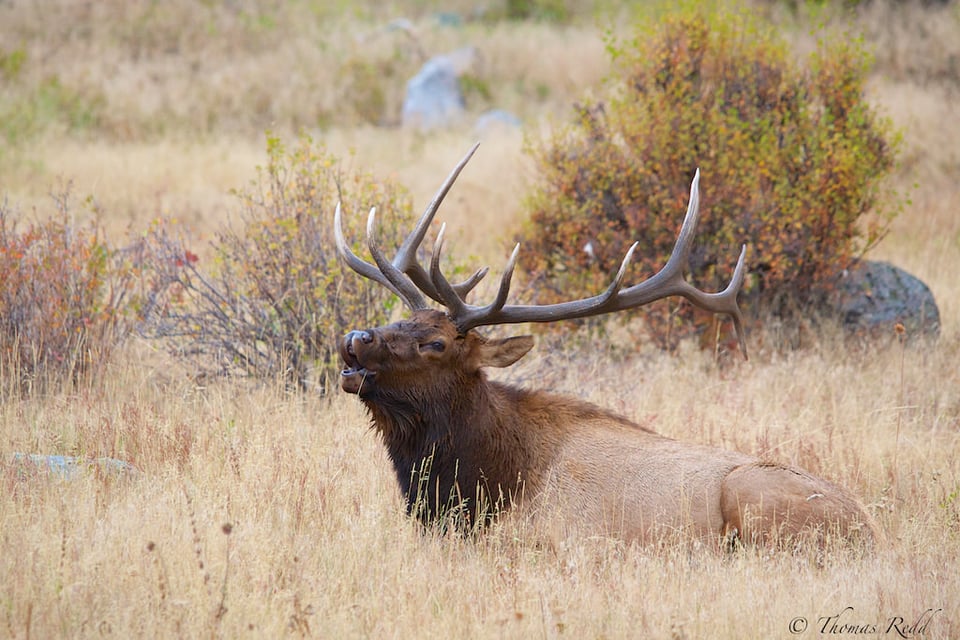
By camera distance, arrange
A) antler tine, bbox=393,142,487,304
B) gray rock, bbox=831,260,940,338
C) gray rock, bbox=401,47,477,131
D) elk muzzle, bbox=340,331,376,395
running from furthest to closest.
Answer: gray rock, bbox=401,47,477,131 < gray rock, bbox=831,260,940,338 < antler tine, bbox=393,142,487,304 < elk muzzle, bbox=340,331,376,395

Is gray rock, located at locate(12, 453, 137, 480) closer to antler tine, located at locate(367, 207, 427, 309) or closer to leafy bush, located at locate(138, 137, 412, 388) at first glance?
antler tine, located at locate(367, 207, 427, 309)

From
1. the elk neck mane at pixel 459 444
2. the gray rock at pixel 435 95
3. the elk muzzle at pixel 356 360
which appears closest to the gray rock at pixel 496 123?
the gray rock at pixel 435 95

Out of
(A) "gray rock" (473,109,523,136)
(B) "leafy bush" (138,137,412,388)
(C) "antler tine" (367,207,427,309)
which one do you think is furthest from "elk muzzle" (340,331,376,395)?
(A) "gray rock" (473,109,523,136)

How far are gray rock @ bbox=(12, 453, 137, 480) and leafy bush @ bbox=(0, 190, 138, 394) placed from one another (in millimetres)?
1450

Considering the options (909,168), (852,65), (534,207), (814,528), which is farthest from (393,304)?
A: (909,168)

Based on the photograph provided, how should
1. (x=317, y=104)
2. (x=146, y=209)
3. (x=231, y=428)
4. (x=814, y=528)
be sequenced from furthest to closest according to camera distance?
1. (x=317, y=104)
2. (x=146, y=209)
3. (x=231, y=428)
4. (x=814, y=528)

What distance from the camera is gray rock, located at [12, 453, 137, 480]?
5559mm

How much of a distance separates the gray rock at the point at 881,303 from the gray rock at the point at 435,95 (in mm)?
11435

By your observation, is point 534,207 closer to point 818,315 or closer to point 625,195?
point 625,195

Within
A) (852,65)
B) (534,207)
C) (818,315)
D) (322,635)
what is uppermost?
(852,65)

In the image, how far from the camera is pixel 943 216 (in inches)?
596

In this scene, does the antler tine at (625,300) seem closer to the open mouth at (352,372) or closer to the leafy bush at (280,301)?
the open mouth at (352,372)

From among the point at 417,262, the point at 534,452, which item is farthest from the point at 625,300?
the point at 417,262

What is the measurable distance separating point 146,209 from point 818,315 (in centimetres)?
889
